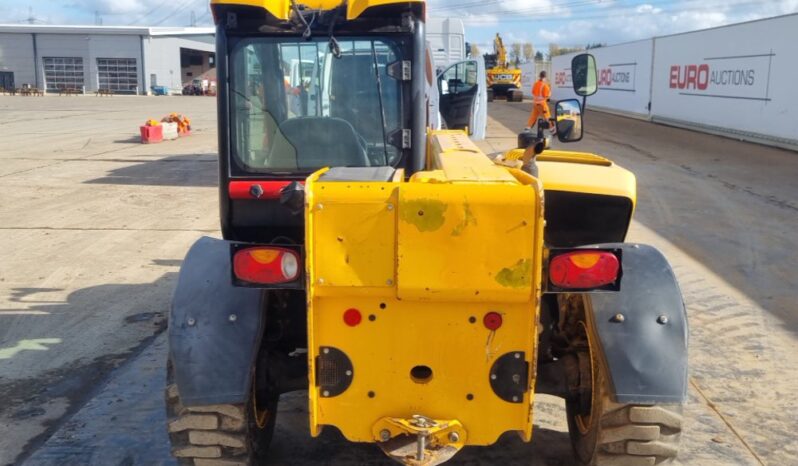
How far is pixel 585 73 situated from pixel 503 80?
4086cm

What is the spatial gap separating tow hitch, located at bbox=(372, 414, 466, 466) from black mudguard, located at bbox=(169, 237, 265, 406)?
0.63m

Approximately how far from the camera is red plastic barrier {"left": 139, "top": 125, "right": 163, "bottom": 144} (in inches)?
875

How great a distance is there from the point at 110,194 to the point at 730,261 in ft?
31.2

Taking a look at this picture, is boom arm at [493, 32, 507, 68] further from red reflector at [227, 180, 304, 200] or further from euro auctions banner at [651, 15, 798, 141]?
red reflector at [227, 180, 304, 200]

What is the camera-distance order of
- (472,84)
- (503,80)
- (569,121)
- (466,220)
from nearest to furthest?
(466,220) → (569,121) → (472,84) → (503,80)

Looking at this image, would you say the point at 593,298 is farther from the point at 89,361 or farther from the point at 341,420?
the point at 89,361

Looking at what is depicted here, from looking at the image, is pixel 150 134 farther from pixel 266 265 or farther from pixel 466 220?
pixel 466 220

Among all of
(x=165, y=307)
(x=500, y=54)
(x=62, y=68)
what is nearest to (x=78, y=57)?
(x=62, y=68)

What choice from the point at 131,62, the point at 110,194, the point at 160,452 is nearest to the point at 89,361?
the point at 160,452

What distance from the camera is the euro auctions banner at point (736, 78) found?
58.0 feet

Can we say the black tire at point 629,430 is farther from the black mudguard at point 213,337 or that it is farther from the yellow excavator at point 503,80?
the yellow excavator at point 503,80

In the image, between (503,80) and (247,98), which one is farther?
(503,80)

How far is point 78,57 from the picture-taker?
233 ft

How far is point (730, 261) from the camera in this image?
28.3 ft
